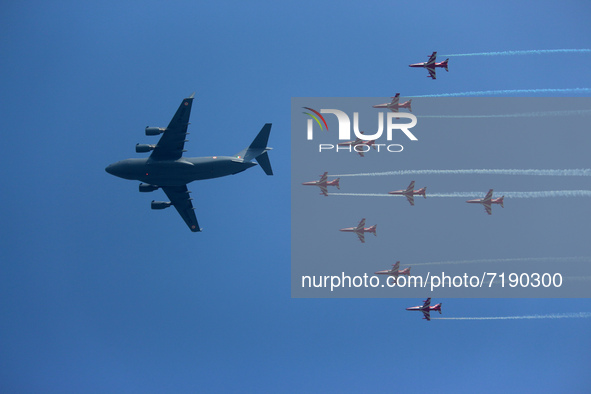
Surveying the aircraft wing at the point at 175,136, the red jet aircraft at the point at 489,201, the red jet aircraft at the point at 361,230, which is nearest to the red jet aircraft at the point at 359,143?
the red jet aircraft at the point at 361,230

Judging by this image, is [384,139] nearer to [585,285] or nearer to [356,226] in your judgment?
[356,226]

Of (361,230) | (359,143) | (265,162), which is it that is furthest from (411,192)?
(265,162)

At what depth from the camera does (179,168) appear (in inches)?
2117

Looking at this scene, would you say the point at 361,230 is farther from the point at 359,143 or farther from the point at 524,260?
the point at 524,260

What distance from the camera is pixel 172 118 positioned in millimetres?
53906

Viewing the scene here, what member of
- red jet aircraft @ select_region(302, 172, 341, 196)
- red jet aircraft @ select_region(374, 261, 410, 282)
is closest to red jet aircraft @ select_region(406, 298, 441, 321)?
red jet aircraft @ select_region(374, 261, 410, 282)

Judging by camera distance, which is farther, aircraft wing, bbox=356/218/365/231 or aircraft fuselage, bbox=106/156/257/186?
aircraft wing, bbox=356/218/365/231

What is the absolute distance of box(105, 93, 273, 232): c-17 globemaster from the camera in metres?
53.1

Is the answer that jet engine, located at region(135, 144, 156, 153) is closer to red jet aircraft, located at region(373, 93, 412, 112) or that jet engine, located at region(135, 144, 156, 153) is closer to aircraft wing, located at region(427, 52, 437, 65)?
red jet aircraft, located at region(373, 93, 412, 112)

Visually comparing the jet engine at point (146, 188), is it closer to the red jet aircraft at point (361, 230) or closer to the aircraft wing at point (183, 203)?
the aircraft wing at point (183, 203)

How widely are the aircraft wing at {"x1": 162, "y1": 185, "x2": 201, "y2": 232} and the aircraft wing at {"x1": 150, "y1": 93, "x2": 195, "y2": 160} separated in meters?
3.83

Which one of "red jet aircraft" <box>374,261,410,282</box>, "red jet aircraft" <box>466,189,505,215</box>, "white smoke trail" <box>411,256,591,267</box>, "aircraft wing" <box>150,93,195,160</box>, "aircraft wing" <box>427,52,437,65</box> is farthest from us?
"red jet aircraft" <box>374,261,410,282</box>

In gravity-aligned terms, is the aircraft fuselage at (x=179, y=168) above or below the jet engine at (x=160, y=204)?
above

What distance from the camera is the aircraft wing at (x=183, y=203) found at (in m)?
57.8
